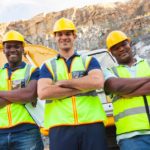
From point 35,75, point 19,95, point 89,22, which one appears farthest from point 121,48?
point 89,22

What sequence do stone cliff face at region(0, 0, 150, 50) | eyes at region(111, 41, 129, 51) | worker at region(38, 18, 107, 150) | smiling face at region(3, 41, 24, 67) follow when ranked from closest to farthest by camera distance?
1. worker at region(38, 18, 107, 150)
2. eyes at region(111, 41, 129, 51)
3. smiling face at region(3, 41, 24, 67)
4. stone cliff face at region(0, 0, 150, 50)

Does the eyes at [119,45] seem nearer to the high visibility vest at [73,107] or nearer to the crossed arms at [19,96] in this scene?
the high visibility vest at [73,107]

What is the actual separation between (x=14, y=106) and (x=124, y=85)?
1.31 m

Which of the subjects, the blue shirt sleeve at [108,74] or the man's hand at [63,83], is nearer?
the man's hand at [63,83]

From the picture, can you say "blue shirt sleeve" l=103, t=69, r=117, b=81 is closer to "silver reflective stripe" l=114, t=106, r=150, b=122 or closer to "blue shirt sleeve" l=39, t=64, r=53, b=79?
"silver reflective stripe" l=114, t=106, r=150, b=122

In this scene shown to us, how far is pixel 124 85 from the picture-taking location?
4.25m

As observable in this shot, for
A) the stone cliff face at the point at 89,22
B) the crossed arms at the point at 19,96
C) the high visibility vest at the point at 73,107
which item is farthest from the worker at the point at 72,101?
the stone cliff face at the point at 89,22

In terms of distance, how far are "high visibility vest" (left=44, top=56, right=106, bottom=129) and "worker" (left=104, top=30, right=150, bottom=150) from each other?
215 millimetres

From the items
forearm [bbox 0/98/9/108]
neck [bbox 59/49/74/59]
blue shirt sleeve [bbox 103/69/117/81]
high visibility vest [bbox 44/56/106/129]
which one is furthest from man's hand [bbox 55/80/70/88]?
forearm [bbox 0/98/9/108]

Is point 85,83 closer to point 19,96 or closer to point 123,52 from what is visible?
point 123,52

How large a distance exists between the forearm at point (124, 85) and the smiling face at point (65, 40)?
0.61m

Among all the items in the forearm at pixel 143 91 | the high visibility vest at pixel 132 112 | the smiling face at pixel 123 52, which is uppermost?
the smiling face at pixel 123 52

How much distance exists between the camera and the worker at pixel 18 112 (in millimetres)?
4492

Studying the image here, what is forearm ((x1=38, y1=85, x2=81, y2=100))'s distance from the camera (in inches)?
164
